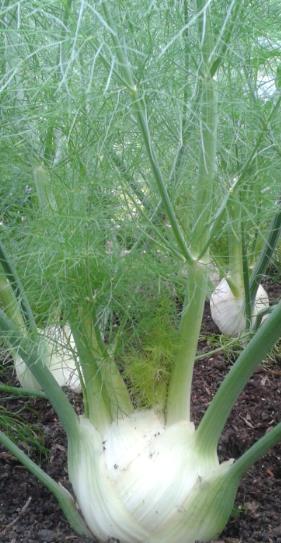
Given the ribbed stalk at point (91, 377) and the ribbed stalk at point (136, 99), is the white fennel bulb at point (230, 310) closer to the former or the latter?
the ribbed stalk at point (91, 377)

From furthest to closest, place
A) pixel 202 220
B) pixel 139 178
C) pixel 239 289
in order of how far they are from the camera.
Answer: pixel 239 289 → pixel 139 178 → pixel 202 220

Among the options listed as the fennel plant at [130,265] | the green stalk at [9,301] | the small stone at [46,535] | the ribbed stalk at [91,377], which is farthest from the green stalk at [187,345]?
the green stalk at [9,301]

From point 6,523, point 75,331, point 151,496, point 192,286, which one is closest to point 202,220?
point 192,286

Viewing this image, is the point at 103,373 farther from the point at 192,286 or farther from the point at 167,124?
the point at 167,124

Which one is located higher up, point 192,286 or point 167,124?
point 167,124

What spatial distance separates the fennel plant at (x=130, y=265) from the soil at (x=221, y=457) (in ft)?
0.20

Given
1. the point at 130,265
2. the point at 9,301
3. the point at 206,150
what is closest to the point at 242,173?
the point at 206,150

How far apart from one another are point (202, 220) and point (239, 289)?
0.66 metres

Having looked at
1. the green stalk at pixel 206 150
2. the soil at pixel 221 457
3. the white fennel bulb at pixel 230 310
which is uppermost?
the green stalk at pixel 206 150

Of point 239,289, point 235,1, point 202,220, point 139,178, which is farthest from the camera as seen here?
point 239,289

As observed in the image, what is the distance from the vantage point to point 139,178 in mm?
1114

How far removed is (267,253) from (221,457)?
1.29 feet

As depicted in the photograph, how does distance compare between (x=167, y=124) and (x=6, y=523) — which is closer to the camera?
(x=167, y=124)

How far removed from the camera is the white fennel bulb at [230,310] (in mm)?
1617
